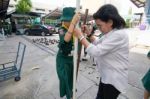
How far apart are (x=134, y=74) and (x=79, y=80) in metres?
1.59

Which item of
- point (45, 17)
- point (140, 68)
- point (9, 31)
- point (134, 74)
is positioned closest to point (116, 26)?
point (134, 74)

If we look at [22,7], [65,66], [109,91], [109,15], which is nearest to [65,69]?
[65,66]

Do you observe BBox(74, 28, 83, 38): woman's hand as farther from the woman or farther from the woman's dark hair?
the woman's dark hair

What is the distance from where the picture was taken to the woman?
134cm

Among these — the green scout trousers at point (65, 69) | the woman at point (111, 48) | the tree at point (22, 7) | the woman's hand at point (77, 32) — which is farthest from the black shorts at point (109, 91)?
the tree at point (22, 7)

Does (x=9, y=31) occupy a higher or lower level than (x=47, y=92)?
higher

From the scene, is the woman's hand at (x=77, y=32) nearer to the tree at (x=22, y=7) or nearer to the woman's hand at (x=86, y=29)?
the woman's hand at (x=86, y=29)

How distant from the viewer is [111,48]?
134 cm

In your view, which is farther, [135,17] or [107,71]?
[135,17]

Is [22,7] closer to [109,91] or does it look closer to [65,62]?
[65,62]

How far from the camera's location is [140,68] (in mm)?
4789

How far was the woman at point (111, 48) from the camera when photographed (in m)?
1.34

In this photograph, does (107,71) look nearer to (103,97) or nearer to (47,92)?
(103,97)

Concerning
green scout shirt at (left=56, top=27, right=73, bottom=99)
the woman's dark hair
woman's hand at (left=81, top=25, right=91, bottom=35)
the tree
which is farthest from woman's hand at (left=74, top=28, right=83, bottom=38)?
the tree
